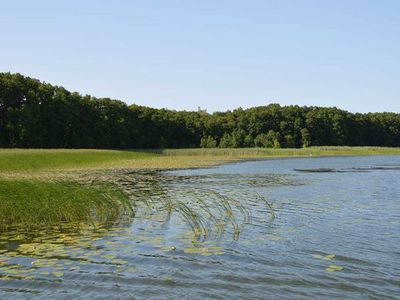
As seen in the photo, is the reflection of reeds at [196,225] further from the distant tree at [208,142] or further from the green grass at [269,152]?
the distant tree at [208,142]

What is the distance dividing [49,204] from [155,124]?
11997 cm

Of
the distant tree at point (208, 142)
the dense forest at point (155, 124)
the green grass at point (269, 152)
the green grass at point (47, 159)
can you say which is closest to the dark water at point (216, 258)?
the green grass at point (47, 159)

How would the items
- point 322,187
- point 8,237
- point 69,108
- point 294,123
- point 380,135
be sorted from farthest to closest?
point 380,135 < point 294,123 < point 69,108 < point 322,187 < point 8,237

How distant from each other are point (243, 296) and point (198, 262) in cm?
292

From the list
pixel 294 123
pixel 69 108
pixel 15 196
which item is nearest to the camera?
pixel 15 196

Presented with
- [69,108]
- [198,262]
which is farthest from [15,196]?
[69,108]

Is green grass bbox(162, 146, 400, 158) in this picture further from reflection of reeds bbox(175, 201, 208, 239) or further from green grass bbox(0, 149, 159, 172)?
reflection of reeds bbox(175, 201, 208, 239)

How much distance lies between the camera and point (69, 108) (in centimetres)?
10944

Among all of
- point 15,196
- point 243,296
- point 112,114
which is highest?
point 112,114

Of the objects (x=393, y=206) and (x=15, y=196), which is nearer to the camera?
(x=15, y=196)

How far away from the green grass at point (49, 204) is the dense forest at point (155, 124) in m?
77.6

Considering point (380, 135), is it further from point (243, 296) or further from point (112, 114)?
point (243, 296)

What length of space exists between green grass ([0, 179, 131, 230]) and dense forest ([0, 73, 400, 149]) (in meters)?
77.6

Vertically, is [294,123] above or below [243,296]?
above
